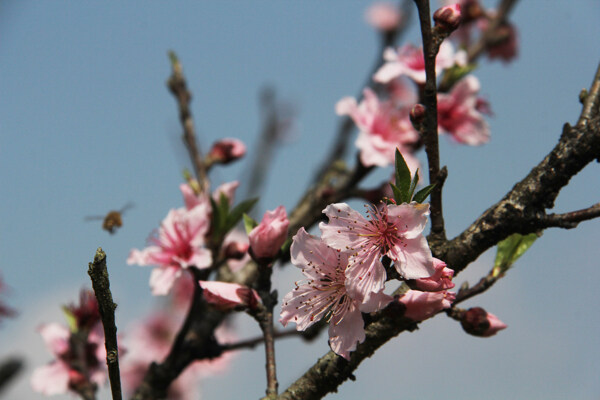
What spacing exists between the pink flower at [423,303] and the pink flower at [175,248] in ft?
3.52

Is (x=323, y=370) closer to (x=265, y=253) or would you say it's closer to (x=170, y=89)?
(x=265, y=253)

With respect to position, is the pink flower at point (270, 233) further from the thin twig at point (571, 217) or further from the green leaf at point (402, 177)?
the thin twig at point (571, 217)

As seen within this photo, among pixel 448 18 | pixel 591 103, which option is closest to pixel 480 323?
pixel 591 103

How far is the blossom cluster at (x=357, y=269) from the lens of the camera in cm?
153

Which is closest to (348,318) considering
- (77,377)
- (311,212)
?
(311,212)

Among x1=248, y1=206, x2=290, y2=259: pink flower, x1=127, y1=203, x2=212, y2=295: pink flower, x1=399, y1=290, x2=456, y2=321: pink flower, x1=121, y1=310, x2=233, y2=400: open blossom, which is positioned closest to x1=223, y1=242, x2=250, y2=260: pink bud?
x1=127, y1=203, x2=212, y2=295: pink flower

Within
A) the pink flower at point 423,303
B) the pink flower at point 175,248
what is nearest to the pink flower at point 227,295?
the pink flower at point 423,303

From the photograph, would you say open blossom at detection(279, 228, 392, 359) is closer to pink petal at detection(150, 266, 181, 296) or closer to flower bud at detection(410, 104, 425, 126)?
flower bud at detection(410, 104, 425, 126)

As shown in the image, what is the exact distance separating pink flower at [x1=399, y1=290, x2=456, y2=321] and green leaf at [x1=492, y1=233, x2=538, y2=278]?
1.92 ft

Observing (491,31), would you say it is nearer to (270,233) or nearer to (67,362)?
(270,233)

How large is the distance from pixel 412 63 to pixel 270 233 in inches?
55.5

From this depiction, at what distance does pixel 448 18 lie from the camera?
1808 millimetres

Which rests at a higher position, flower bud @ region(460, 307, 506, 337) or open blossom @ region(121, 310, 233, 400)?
open blossom @ region(121, 310, 233, 400)

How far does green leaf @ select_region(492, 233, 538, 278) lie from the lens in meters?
2.16
